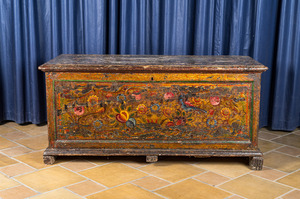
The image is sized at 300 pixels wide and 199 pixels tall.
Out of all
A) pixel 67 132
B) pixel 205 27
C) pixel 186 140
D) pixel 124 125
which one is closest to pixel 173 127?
pixel 186 140

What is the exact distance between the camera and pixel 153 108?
2930 millimetres

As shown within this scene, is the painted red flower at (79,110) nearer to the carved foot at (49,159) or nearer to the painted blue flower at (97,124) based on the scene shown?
the painted blue flower at (97,124)

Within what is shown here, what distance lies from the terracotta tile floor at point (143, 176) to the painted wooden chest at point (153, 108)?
100mm

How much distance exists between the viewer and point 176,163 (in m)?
3.03

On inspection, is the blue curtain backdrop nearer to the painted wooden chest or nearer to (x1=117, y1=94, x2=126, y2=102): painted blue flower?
the painted wooden chest

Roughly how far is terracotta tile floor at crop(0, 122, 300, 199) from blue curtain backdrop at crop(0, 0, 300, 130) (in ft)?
2.05

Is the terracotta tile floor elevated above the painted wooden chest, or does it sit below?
below

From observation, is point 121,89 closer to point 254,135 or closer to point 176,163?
point 176,163

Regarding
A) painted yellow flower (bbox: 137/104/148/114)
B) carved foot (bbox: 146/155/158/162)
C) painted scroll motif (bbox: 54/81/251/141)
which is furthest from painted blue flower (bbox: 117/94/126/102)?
carved foot (bbox: 146/155/158/162)

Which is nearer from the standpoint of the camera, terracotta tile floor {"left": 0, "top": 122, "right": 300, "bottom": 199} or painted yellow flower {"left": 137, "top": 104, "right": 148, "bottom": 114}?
terracotta tile floor {"left": 0, "top": 122, "right": 300, "bottom": 199}

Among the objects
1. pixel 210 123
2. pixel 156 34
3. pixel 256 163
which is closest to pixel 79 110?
pixel 210 123

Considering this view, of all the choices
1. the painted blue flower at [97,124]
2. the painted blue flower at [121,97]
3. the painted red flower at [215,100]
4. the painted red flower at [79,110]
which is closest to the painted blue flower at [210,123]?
the painted red flower at [215,100]

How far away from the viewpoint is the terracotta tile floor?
255 centimetres

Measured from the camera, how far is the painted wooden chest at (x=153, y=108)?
2.88 meters
